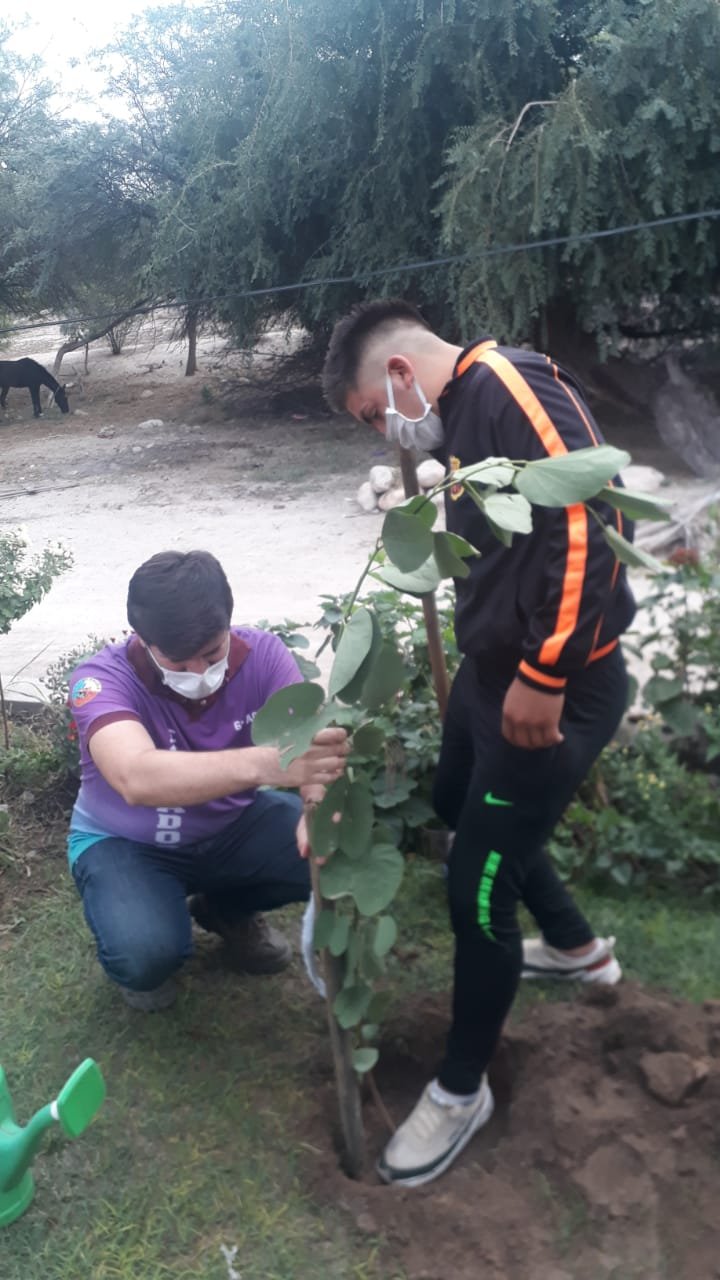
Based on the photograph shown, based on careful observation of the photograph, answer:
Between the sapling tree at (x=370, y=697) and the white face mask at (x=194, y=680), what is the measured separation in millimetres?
710

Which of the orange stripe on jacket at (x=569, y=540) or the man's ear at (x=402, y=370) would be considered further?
the man's ear at (x=402, y=370)

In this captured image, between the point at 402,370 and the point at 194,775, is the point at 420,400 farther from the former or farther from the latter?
the point at 194,775

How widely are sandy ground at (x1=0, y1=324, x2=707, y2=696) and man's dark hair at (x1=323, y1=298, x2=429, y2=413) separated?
2.80 m

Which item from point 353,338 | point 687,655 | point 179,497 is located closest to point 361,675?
point 353,338

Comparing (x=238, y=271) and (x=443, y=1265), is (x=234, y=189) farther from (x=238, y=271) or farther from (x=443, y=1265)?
(x=443, y=1265)

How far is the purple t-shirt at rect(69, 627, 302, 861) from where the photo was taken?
8.05ft

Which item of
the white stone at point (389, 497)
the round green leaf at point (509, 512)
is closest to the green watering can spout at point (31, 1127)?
the round green leaf at point (509, 512)

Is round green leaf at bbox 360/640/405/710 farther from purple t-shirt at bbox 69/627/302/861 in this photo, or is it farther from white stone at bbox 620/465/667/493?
white stone at bbox 620/465/667/493

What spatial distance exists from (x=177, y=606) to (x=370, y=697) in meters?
0.80

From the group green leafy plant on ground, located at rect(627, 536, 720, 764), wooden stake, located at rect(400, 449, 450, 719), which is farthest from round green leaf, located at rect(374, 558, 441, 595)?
green leafy plant on ground, located at rect(627, 536, 720, 764)

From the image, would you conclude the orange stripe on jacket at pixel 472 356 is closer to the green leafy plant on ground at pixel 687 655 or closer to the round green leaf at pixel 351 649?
the round green leaf at pixel 351 649

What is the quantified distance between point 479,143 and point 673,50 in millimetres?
1639

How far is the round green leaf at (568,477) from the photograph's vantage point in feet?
4.33

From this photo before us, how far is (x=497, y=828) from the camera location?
1.94m
